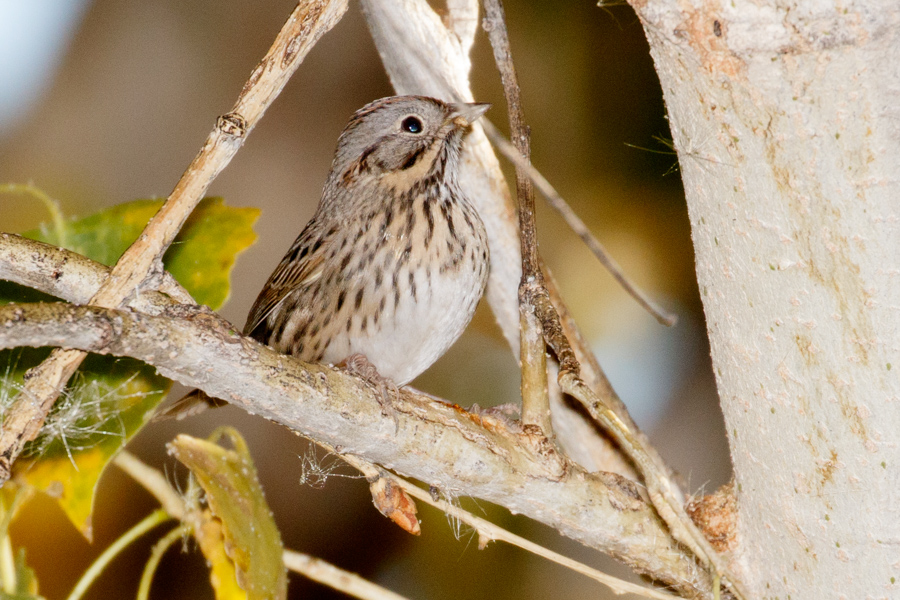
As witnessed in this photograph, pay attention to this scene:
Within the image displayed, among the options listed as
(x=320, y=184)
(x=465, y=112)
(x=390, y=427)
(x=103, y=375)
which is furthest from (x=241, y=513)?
(x=320, y=184)

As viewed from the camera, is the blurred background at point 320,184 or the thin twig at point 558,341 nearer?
the thin twig at point 558,341

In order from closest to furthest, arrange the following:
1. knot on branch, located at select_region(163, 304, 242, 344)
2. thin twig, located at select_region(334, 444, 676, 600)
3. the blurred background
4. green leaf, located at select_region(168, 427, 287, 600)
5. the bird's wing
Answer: knot on branch, located at select_region(163, 304, 242, 344) < thin twig, located at select_region(334, 444, 676, 600) < green leaf, located at select_region(168, 427, 287, 600) < the bird's wing < the blurred background

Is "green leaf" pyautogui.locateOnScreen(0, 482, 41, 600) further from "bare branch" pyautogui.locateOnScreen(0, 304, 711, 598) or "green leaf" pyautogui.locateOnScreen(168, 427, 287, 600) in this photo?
"bare branch" pyautogui.locateOnScreen(0, 304, 711, 598)

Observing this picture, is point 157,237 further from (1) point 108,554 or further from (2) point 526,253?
(1) point 108,554

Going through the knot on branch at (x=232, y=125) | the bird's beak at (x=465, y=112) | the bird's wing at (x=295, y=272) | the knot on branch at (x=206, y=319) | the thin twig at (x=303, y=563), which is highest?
the bird's beak at (x=465, y=112)

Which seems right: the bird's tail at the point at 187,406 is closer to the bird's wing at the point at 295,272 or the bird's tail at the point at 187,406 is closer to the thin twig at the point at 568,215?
the bird's wing at the point at 295,272

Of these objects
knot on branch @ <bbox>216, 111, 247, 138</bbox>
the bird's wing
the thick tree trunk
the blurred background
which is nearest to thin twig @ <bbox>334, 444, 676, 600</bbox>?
the thick tree trunk

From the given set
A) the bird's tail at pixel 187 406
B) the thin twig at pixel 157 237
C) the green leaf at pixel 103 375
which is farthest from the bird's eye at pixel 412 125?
the thin twig at pixel 157 237
